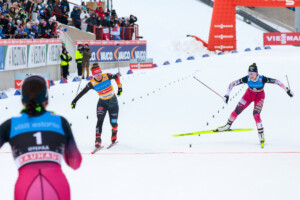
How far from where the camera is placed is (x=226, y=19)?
1037 inches

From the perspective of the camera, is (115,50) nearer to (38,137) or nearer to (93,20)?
(93,20)

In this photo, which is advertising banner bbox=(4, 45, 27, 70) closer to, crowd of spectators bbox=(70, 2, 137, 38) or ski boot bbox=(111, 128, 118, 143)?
crowd of spectators bbox=(70, 2, 137, 38)

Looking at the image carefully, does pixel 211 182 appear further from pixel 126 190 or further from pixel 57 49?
pixel 57 49

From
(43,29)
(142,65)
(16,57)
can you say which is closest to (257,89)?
(16,57)

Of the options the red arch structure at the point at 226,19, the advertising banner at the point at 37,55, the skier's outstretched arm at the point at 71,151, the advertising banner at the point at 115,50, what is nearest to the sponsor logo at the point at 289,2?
the red arch structure at the point at 226,19

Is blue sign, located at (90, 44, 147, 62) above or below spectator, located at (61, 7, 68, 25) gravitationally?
below

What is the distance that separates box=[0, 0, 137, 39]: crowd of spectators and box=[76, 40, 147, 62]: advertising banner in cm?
118

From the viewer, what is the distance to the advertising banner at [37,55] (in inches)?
751

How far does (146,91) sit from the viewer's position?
55.1 ft

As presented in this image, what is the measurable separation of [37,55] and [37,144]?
16.7 meters

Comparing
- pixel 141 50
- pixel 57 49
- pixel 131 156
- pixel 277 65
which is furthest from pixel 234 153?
pixel 141 50

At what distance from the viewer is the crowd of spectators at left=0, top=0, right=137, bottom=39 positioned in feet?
59.4

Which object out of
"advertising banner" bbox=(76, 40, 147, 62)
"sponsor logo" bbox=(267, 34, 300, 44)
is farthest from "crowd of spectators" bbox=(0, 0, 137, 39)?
"sponsor logo" bbox=(267, 34, 300, 44)

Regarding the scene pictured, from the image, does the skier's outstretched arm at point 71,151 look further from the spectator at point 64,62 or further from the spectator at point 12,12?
the spectator at point 64,62
